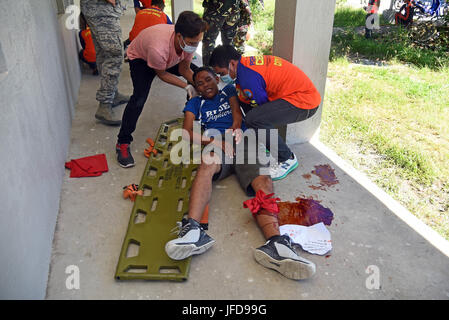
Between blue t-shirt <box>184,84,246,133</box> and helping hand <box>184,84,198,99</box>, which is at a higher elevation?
helping hand <box>184,84,198,99</box>

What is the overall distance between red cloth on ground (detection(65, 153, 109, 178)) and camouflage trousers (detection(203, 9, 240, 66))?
2.19 meters

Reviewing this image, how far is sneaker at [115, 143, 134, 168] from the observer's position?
3.17m

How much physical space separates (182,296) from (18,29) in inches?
71.8

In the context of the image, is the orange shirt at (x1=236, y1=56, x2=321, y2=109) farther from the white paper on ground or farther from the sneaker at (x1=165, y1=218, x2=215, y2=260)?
the sneaker at (x1=165, y1=218, x2=215, y2=260)

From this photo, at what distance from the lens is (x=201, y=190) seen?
2.54 metres

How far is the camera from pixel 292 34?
2.98 meters

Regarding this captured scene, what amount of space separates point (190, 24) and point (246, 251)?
1647mm

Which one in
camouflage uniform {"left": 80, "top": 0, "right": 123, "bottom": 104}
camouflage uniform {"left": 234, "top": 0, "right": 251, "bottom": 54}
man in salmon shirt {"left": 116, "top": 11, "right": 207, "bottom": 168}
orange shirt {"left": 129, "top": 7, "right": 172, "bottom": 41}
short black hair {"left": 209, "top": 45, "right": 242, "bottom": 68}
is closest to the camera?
short black hair {"left": 209, "top": 45, "right": 242, "bottom": 68}

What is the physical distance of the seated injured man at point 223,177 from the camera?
2109mm

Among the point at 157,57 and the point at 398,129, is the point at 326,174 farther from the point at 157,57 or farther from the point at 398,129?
the point at 157,57

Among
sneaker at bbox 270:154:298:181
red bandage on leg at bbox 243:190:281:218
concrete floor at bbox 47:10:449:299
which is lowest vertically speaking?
concrete floor at bbox 47:10:449:299

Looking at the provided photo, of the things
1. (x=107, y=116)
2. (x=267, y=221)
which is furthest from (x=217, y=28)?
(x=267, y=221)

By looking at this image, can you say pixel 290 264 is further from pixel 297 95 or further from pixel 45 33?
pixel 45 33

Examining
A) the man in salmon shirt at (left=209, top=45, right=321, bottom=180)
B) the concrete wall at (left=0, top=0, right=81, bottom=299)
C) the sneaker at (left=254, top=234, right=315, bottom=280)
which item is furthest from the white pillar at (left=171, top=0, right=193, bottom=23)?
the sneaker at (left=254, top=234, right=315, bottom=280)
